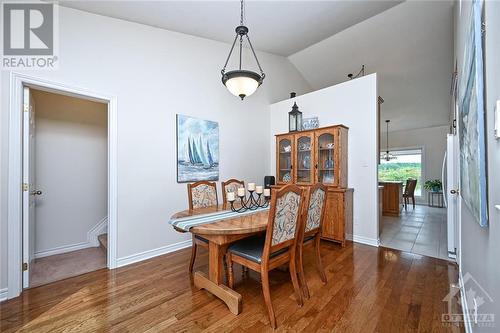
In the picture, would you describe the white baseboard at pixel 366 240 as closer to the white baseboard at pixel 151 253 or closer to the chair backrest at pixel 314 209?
the chair backrest at pixel 314 209

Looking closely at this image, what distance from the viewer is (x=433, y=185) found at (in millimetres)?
6672

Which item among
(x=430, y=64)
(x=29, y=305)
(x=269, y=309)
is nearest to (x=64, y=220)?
(x=29, y=305)

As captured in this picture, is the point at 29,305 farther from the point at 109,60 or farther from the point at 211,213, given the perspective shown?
the point at 109,60

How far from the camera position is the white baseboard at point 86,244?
9.43 feet

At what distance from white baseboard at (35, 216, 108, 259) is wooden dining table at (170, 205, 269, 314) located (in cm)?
211

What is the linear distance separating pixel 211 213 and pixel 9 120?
6.51 feet

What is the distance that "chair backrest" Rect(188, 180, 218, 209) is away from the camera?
8.25 ft

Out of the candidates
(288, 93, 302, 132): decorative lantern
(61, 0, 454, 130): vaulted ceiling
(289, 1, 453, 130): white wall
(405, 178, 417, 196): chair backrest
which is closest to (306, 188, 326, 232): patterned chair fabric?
(288, 93, 302, 132): decorative lantern

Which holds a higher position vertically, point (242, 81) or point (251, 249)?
point (242, 81)

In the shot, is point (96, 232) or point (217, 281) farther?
point (96, 232)

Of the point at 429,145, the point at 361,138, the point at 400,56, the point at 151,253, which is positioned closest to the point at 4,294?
the point at 151,253

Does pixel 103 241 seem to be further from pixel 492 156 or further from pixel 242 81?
pixel 492 156

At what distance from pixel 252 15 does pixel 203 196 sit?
2.51 m

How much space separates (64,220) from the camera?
3.03m
